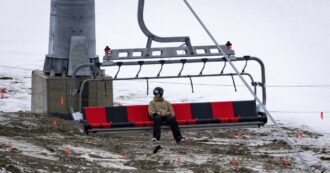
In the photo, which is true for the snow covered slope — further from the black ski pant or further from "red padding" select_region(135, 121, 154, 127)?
"red padding" select_region(135, 121, 154, 127)

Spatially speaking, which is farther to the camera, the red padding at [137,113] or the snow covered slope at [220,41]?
the snow covered slope at [220,41]

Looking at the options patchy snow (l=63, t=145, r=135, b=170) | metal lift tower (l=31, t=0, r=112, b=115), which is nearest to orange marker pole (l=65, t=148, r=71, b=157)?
patchy snow (l=63, t=145, r=135, b=170)

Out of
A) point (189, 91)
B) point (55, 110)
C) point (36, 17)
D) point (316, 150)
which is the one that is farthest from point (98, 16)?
point (316, 150)

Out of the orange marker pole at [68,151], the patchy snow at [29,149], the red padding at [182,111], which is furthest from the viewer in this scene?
the orange marker pole at [68,151]

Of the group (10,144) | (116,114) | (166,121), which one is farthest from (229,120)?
(10,144)

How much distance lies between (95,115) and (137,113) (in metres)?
0.94

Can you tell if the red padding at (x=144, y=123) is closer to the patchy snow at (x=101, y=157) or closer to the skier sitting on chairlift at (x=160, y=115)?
the skier sitting on chairlift at (x=160, y=115)

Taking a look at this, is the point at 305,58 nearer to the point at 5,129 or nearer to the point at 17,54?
the point at 17,54

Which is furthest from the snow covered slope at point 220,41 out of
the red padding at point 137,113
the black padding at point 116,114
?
the black padding at point 116,114

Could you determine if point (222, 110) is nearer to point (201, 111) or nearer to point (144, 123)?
point (201, 111)

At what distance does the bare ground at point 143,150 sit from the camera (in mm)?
18156

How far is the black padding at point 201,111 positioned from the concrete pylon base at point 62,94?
9152 mm

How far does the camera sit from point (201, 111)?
52.1ft

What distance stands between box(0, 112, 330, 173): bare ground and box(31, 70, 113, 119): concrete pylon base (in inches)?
14.0
